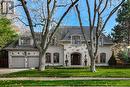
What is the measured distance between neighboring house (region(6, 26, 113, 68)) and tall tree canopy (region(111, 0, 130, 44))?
1477 centimetres

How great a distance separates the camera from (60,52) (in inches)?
2640

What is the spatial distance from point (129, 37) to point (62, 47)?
2190 cm

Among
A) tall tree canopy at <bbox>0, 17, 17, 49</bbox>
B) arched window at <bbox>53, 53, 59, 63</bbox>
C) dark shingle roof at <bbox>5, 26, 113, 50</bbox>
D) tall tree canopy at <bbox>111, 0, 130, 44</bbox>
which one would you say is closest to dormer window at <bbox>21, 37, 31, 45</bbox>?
dark shingle roof at <bbox>5, 26, 113, 50</bbox>

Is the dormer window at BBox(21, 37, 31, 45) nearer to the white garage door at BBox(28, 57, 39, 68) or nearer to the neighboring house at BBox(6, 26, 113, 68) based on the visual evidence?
the neighboring house at BBox(6, 26, 113, 68)

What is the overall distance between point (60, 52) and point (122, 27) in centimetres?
2142

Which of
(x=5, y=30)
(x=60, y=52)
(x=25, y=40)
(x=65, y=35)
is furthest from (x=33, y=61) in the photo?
(x=5, y=30)

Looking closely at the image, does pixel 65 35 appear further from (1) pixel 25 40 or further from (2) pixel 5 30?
(2) pixel 5 30

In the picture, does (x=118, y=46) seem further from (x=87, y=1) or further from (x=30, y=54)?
(x=87, y=1)

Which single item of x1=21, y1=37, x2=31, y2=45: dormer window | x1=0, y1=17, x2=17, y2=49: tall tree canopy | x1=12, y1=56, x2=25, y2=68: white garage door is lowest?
x1=12, y1=56, x2=25, y2=68: white garage door

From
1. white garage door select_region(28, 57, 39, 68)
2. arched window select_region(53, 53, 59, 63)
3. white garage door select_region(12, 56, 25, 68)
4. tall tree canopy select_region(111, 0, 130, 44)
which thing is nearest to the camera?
white garage door select_region(28, 57, 39, 68)

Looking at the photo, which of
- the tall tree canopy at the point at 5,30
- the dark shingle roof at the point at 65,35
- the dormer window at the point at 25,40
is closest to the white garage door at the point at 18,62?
the dark shingle roof at the point at 65,35

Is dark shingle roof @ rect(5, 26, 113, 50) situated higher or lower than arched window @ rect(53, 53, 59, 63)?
higher

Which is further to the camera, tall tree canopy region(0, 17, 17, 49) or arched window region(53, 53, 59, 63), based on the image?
→ arched window region(53, 53, 59, 63)

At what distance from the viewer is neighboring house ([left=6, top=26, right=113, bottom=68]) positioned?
2584 inches
